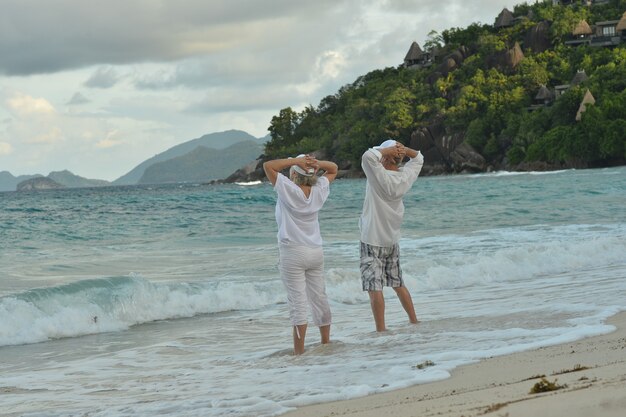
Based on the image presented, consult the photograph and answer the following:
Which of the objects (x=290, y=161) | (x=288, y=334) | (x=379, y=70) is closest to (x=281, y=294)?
(x=288, y=334)

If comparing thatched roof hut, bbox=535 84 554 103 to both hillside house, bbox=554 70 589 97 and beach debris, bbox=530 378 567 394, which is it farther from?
beach debris, bbox=530 378 567 394

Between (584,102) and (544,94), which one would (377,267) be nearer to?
(584,102)

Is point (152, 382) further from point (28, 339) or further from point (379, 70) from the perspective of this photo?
point (379, 70)

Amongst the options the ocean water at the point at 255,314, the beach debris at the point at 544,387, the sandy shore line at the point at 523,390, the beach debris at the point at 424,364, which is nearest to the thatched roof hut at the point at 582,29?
the ocean water at the point at 255,314

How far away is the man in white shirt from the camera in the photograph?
707 centimetres

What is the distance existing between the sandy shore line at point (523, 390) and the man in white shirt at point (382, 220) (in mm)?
1904

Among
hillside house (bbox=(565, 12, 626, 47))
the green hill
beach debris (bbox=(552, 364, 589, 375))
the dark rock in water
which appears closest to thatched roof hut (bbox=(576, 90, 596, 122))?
the green hill

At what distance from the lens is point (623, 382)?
3.53 m

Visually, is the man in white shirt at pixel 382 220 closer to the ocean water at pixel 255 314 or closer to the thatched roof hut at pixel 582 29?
the ocean water at pixel 255 314

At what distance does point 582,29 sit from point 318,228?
101 metres

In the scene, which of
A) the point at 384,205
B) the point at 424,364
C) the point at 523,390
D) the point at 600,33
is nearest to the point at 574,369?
the point at 523,390

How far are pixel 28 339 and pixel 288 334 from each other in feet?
9.82

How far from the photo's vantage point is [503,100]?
301 ft

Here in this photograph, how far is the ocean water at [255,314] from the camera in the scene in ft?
17.9
